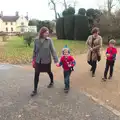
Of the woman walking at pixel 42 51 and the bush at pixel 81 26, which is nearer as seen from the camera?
the woman walking at pixel 42 51

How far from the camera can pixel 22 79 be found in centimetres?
831

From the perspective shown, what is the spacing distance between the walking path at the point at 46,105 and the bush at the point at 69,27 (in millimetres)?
22677

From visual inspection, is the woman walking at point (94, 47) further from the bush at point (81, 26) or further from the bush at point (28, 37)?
the bush at point (81, 26)

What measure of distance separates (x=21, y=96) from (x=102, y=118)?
2263mm

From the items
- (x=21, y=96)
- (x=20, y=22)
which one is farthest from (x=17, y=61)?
(x=20, y=22)

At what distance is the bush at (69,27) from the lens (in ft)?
97.4

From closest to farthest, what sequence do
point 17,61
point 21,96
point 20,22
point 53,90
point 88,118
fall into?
1. point 88,118
2. point 21,96
3. point 53,90
4. point 17,61
5. point 20,22

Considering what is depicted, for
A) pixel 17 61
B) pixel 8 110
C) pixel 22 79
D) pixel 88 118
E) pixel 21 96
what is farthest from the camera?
pixel 17 61

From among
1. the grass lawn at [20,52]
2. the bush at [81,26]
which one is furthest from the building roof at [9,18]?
the grass lawn at [20,52]

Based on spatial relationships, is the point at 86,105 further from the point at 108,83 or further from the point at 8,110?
the point at 108,83

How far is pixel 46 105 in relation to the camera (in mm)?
5598

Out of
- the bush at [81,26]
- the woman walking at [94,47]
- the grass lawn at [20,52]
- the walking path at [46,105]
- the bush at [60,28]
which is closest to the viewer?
the walking path at [46,105]

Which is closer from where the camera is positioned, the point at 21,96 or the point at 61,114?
the point at 61,114

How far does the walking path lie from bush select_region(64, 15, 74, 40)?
74.4ft
